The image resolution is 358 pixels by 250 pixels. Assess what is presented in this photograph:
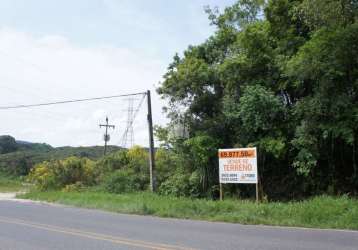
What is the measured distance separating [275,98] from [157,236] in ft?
→ 33.8

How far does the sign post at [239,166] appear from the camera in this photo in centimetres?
1845

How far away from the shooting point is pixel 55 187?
3231cm

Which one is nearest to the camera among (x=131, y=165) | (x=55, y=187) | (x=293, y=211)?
(x=293, y=211)

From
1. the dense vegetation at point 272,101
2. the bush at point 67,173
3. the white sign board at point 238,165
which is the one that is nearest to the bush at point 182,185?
the dense vegetation at point 272,101

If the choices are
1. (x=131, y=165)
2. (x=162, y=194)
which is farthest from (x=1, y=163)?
(x=162, y=194)

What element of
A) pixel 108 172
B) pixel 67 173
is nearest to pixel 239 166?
pixel 108 172

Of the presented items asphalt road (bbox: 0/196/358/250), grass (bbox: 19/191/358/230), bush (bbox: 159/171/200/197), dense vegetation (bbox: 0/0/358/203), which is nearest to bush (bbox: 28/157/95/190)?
dense vegetation (bbox: 0/0/358/203)

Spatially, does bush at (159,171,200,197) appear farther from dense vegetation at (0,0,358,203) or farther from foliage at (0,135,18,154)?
foliage at (0,135,18,154)

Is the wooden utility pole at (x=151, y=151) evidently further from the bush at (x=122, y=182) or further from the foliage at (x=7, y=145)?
the foliage at (x=7, y=145)

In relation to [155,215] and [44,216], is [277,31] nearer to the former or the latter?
[155,215]

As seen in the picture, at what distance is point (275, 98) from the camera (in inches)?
789

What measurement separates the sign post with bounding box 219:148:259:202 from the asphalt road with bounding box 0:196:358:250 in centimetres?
434

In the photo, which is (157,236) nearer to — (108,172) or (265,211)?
(265,211)

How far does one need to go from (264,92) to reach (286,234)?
9.38m
